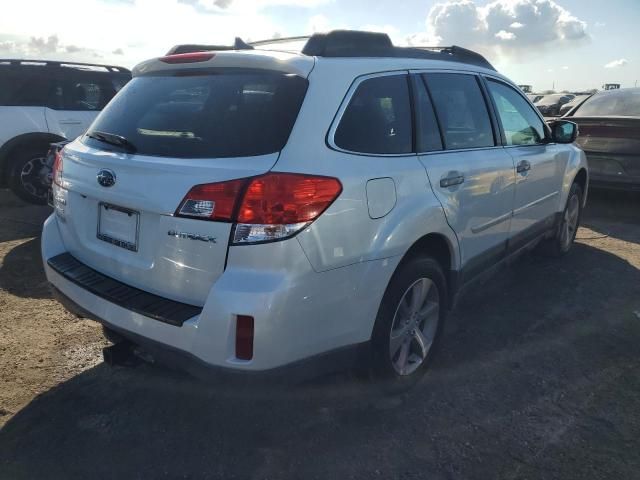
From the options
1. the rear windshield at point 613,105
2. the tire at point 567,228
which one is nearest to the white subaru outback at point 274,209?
the tire at point 567,228

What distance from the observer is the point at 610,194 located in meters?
8.62

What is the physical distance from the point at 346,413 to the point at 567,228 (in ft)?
11.9

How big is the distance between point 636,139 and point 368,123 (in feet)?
18.6

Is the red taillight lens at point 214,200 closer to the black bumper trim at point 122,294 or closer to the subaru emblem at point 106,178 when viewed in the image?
the black bumper trim at point 122,294

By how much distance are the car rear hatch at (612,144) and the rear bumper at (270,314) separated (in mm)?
5875

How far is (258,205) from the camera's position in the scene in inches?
83.0

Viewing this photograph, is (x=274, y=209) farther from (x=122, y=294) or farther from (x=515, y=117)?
(x=515, y=117)

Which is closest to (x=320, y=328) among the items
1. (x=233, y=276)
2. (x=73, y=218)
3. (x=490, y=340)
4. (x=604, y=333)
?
(x=233, y=276)

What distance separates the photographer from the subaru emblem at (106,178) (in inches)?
96.7

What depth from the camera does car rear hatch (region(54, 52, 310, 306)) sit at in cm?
220

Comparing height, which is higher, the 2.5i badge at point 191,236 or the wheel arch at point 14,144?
the 2.5i badge at point 191,236

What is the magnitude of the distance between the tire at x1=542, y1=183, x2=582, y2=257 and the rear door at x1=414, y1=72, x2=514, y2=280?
1.55m

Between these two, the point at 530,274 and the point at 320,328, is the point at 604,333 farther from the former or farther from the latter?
the point at 320,328

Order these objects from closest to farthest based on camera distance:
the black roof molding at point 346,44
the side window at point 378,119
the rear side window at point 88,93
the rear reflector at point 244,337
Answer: the rear reflector at point 244,337 < the side window at point 378,119 < the black roof molding at point 346,44 < the rear side window at point 88,93
